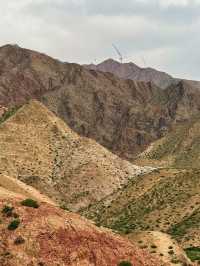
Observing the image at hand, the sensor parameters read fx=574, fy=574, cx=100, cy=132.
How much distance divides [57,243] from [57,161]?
93.9 meters

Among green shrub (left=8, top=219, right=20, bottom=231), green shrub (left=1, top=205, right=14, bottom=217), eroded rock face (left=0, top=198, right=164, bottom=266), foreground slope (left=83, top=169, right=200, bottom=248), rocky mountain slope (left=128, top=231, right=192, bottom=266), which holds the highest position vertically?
green shrub (left=1, top=205, right=14, bottom=217)

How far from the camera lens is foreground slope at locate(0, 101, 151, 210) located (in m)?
114

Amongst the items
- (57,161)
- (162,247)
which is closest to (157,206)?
(57,161)

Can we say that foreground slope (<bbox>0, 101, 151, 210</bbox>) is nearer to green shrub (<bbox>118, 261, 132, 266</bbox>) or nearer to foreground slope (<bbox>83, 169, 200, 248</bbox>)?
foreground slope (<bbox>83, 169, 200, 248</bbox>)

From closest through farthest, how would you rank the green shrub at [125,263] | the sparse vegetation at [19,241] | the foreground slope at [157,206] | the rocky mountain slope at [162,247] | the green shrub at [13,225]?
the sparse vegetation at [19,241], the green shrub at [125,263], the green shrub at [13,225], the rocky mountain slope at [162,247], the foreground slope at [157,206]

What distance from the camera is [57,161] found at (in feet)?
408

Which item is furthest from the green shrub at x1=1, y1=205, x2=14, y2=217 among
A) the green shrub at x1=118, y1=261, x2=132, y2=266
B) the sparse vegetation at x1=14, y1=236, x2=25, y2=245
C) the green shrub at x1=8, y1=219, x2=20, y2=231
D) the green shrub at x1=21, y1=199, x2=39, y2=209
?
the green shrub at x1=118, y1=261, x2=132, y2=266

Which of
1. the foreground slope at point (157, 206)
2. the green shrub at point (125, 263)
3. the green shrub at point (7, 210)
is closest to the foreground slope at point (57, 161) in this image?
the foreground slope at point (157, 206)

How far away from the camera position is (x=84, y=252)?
30719mm

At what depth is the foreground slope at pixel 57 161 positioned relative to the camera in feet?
376

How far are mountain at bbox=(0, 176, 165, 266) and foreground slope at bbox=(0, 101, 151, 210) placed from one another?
76.1m

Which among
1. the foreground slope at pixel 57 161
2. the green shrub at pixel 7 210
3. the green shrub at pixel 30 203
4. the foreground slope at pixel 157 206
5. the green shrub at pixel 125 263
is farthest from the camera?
the foreground slope at pixel 57 161

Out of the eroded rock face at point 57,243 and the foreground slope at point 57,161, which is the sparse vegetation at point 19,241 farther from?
the foreground slope at point 57,161

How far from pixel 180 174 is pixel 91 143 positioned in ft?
95.5
